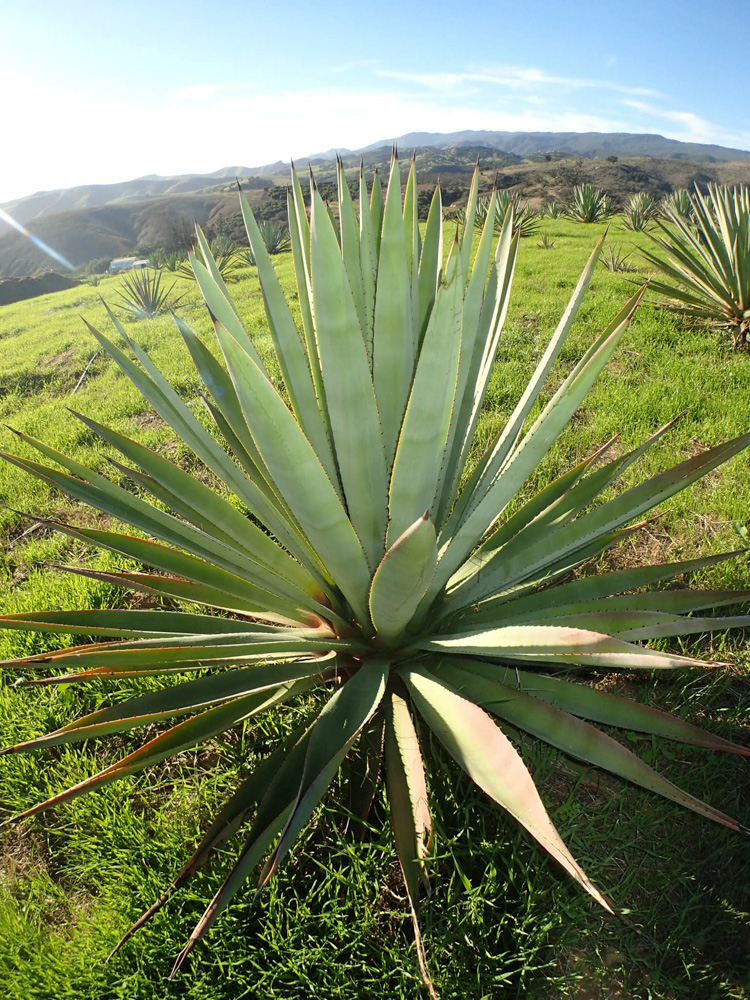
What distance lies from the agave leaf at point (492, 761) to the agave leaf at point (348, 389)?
15.3 inches

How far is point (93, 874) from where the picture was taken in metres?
1.45

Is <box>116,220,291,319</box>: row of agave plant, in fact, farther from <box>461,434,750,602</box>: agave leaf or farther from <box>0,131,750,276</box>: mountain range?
<box>0,131,750,276</box>: mountain range

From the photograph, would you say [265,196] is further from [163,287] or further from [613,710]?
[613,710]

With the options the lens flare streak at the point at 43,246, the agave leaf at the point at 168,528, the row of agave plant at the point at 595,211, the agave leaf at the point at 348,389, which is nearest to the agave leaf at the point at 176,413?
the agave leaf at the point at 168,528

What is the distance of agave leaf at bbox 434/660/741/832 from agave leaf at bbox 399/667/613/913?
167 millimetres

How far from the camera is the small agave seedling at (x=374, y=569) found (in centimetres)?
111

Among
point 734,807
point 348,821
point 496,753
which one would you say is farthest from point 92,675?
point 734,807

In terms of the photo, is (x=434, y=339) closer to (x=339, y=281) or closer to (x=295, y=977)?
(x=339, y=281)

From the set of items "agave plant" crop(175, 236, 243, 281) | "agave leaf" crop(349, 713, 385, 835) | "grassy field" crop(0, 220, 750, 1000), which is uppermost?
"agave plant" crop(175, 236, 243, 281)

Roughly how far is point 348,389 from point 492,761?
0.80 m

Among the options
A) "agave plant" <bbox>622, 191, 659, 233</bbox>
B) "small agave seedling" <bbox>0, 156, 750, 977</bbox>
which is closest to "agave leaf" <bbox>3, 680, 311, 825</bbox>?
"small agave seedling" <bbox>0, 156, 750, 977</bbox>

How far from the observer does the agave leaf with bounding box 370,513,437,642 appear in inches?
39.6

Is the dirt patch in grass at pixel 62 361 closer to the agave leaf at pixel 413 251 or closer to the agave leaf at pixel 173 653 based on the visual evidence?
the agave leaf at pixel 413 251

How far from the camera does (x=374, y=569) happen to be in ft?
4.75
